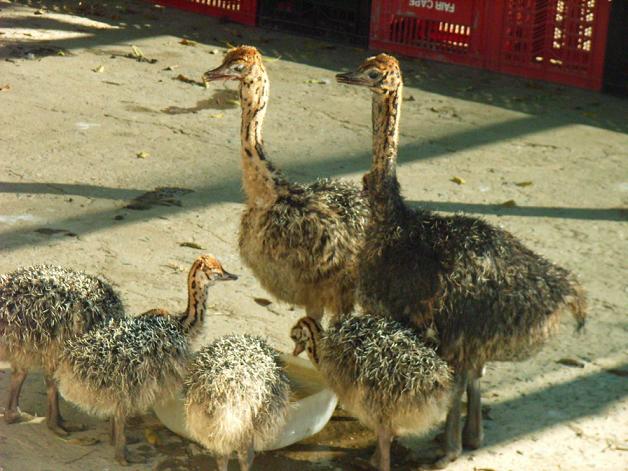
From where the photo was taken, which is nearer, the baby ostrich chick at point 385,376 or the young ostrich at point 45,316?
the baby ostrich chick at point 385,376

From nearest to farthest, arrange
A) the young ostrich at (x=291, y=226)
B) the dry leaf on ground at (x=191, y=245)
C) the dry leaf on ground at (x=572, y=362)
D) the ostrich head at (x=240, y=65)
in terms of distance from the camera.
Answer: the young ostrich at (x=291, y=226)
the ostrich head at (x=240, y=65)
the dry leaf on ground at (x=572, y=362)
the dry leaf on ground at (x=191, y=245)

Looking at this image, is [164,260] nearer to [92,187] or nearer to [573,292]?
[92,187]

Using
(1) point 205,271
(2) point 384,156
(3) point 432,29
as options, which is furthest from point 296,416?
(3) point 432,29

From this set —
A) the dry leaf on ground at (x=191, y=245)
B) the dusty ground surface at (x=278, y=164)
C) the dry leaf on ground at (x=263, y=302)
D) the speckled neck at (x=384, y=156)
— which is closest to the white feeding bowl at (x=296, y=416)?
the dusty ground surface at (x=278, y=164)

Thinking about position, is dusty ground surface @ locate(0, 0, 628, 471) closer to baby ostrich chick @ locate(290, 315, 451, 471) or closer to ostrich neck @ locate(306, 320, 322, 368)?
ostrich neck @ locate(306, 320, 322, 368)

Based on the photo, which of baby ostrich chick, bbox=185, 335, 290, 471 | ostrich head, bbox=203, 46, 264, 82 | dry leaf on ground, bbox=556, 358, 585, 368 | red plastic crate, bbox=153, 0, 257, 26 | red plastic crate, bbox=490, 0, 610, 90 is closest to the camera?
baby ostrich chick, bbox=185, 335, 290, 471

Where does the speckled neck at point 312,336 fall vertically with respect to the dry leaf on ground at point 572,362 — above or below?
above

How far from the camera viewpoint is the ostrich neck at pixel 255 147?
5.63 meters

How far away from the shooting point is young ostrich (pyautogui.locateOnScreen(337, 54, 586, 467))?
4.84 m

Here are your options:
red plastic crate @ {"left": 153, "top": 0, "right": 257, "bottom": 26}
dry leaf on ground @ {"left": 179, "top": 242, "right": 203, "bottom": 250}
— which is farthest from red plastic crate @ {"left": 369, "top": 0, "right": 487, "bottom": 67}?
dry leaf on ground @ {"left": 179, "top": 242, "right": 203, "bottom": 250}

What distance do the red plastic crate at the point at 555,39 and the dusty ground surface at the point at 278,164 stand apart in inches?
8.1

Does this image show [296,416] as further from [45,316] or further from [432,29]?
[432,29]

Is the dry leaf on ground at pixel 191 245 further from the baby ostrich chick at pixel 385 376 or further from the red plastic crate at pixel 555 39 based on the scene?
the red plastic crate at pixel 555 39

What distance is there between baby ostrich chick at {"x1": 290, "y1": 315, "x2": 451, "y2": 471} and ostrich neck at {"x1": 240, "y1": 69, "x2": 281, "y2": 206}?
3.43ft
